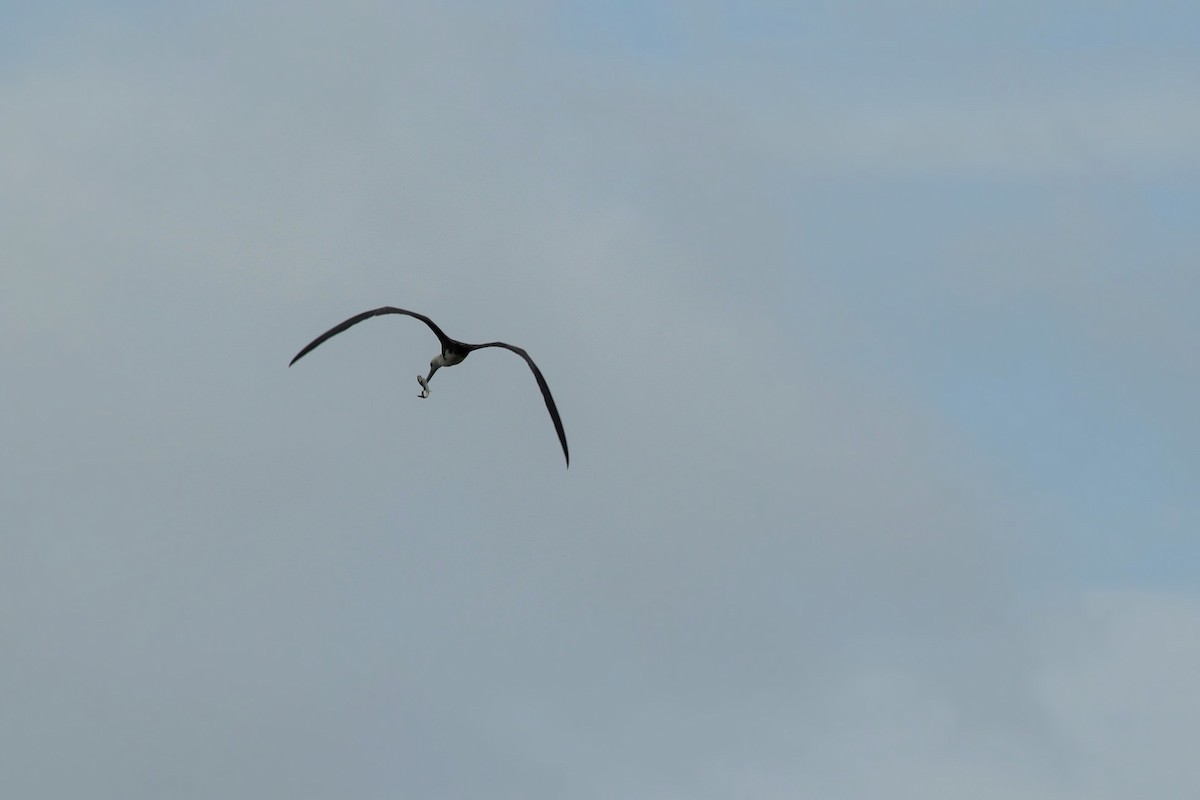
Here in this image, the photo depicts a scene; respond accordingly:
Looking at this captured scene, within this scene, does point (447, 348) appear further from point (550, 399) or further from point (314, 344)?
point (314, 344)

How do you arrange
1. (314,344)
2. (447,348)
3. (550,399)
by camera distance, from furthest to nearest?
(447,348) → (550,399) → (314,344)

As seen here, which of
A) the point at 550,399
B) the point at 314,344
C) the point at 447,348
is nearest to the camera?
the point at 314,344

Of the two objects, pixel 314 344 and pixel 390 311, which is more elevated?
pixel 390 311

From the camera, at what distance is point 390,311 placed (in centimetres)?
5938

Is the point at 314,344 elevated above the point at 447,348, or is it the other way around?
the point at 447,348

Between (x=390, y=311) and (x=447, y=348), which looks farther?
(x=447, y=348)

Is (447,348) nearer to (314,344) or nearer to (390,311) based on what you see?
(390,311)

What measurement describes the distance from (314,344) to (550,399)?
8.88 m

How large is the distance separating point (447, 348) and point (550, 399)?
997 cm

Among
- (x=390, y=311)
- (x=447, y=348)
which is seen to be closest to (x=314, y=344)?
(x=390, y=311)

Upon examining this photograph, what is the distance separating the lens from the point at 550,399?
59.2 m

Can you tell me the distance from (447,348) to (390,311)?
888 cm

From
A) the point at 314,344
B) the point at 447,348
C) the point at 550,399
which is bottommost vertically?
the point at 314,344

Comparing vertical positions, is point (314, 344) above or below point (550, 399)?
below
